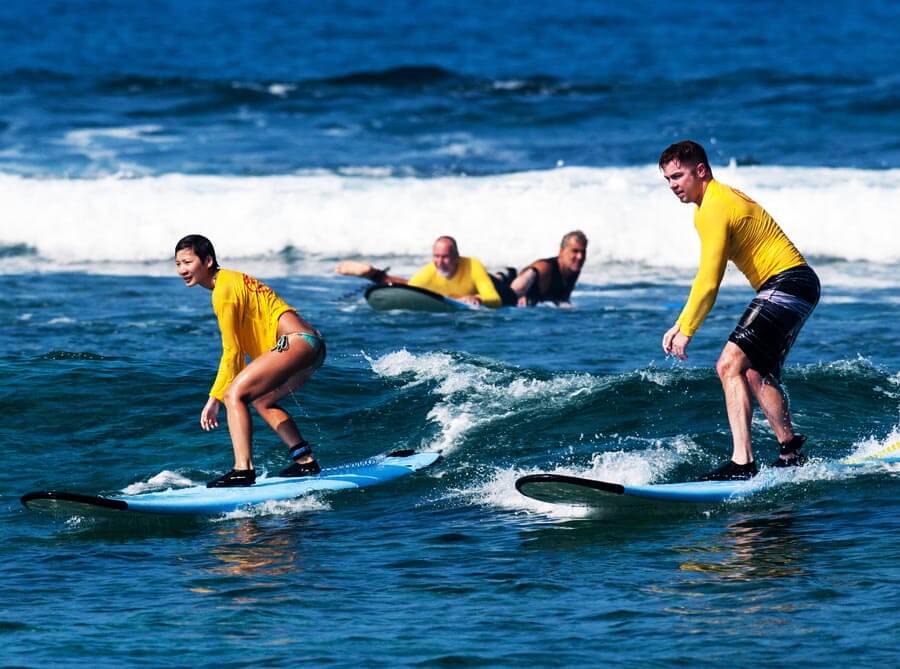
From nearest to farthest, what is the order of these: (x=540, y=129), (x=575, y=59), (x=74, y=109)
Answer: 1. (x=540, y=129)
2. (x=74, y=109)
3. (x=575, y=59)

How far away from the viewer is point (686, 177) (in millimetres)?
8406

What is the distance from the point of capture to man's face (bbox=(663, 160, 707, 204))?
8391mm

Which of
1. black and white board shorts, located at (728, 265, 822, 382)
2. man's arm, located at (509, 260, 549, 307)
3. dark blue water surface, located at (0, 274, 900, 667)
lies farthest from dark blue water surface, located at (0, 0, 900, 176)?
black and white board shorts, located at (728, 265, 822, 382)

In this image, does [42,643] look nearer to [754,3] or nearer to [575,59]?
[575,59]

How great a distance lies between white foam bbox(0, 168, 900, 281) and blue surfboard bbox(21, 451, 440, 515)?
12.0m

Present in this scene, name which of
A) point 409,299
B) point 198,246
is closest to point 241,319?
point 198,246

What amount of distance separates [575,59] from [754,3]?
42.5ft

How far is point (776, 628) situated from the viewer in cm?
662

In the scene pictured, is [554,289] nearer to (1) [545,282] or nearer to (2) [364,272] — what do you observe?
(1) [545,282]

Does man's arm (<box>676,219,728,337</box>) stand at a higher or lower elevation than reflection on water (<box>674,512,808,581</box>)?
higher

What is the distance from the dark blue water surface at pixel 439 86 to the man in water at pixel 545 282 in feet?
36.7

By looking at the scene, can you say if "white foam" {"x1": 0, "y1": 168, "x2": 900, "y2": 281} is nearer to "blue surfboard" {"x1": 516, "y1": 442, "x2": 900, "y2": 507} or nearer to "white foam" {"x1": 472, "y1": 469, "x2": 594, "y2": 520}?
"white foam" {"x1": 472, "y1": 469, "x2": 594, "y2": 520}

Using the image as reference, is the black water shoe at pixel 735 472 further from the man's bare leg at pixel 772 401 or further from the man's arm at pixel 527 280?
the man's arm at pixel 527 280

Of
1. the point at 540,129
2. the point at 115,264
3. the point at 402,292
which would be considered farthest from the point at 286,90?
the point at 402,292
